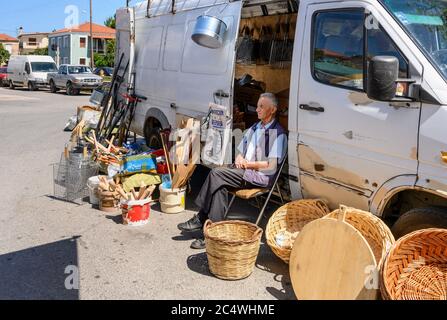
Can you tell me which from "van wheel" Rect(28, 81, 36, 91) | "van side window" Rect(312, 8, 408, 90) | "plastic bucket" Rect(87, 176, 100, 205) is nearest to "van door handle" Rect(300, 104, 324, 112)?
"van side window" Rect(312, 8, 408, 90)

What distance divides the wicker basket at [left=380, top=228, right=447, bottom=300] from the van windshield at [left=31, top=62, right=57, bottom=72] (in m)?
28.4

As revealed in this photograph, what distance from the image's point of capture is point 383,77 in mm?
3016

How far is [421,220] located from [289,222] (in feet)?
4.29

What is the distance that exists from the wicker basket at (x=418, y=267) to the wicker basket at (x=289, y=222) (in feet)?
3.20

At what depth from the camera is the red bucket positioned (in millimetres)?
5035

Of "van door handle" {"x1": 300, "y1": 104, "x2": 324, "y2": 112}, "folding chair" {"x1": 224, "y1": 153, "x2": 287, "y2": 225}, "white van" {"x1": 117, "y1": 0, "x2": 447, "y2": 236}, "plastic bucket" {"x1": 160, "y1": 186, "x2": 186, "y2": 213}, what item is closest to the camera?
"white van" {"x1": 117, "y1": 0, "x2": 447, "y2": 236}

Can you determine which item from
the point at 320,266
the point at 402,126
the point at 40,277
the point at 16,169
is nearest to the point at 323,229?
the point at 320,266

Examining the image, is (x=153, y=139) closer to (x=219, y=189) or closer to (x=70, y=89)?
(x=219, y=189)

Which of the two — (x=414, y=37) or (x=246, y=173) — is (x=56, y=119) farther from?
(x=414, y=37)

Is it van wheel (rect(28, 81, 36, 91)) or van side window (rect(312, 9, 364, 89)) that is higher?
van side window (rect(312, 9, 364, 89))

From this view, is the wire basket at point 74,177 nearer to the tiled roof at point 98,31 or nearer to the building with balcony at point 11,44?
the tiled roof at point 98,31

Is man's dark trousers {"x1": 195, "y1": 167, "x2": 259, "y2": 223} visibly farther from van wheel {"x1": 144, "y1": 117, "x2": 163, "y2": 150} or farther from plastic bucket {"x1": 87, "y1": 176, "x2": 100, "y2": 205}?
van wheel {"x1": 144, "y1": 117, "x2": 163, "y2": 150}

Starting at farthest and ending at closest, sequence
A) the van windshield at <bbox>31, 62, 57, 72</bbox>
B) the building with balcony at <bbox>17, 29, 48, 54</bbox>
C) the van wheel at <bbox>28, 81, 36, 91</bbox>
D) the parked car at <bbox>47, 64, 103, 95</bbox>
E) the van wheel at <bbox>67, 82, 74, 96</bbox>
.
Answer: the building with balcony at <bbox>17, 29, 48, 54</bbox>
the van wheel at <bbox>28, 81, 36, 91</bbox>
the van windshield at <bbox>31, 62, 57, 72</bbox>
the van wheel at <bbox>67, 82, 74, 96</bbox>
the parked car at <bbox>47, 64, 103, 95</bbox>
